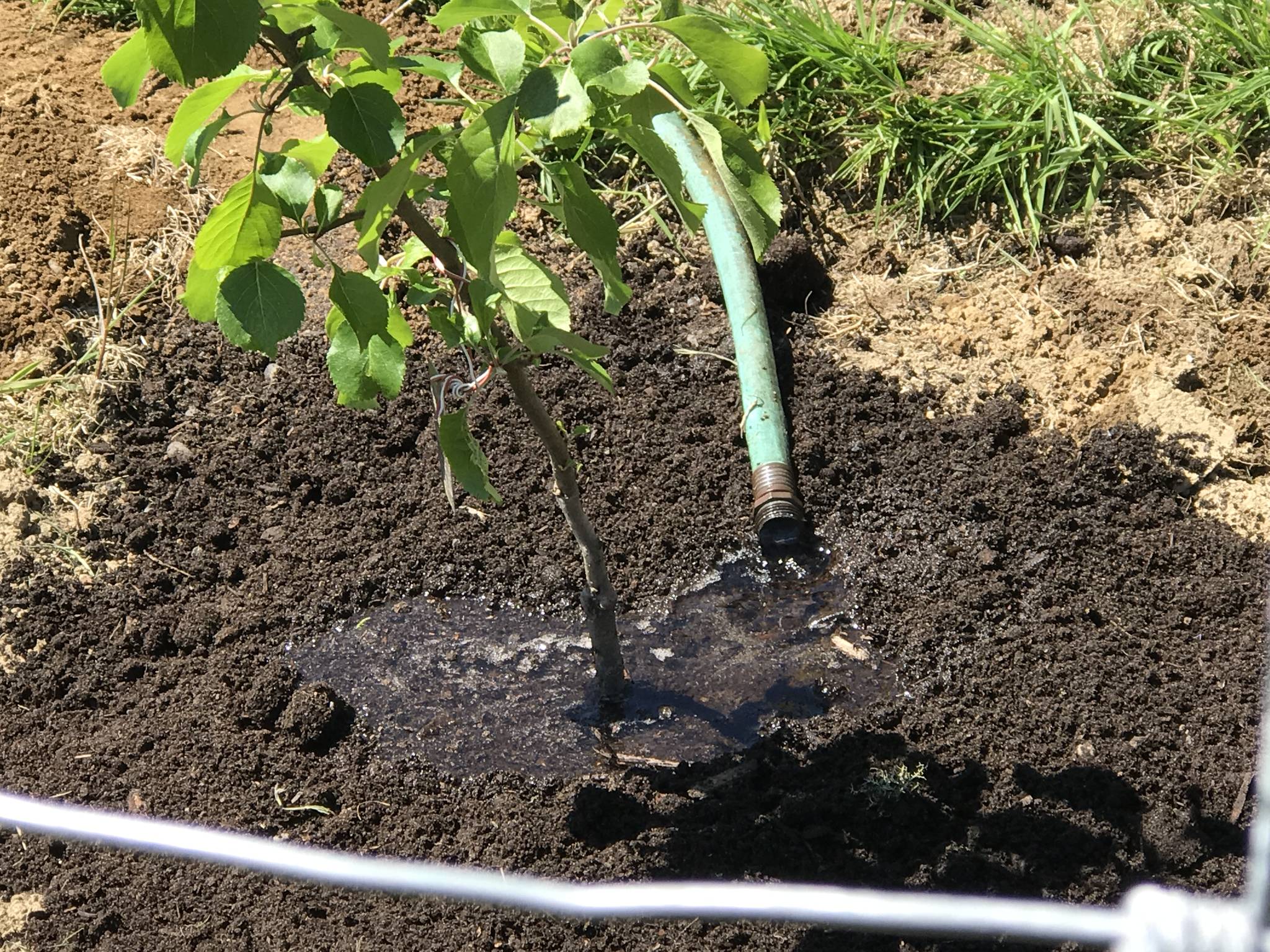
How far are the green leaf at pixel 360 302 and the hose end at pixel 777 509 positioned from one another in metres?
1.34

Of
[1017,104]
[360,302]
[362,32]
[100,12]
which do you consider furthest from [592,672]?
[100,12]

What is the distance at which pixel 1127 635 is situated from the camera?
252 cm

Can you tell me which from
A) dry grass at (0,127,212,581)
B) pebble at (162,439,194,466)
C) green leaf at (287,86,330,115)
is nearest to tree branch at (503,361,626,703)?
green leaf at (287,86,330,115)

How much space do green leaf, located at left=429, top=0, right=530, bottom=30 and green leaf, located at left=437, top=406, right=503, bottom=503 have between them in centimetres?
66

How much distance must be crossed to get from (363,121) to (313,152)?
0.68 feet

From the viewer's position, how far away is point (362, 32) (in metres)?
1.35

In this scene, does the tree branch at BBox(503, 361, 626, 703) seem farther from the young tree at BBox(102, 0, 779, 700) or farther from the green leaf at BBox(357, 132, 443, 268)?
the green leaf at BBox(357, 132, 443, 268)

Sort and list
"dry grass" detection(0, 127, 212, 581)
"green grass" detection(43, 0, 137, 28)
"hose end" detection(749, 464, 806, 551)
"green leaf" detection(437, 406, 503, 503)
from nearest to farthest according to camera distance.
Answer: "green leaf" detection(437, 406, 503, 503) → "hose end" detection(749, 464, 806, 551) → "dry grass" detection(0, 127, 212, 581) → "green grass" detection(43, 0, 137, 28)

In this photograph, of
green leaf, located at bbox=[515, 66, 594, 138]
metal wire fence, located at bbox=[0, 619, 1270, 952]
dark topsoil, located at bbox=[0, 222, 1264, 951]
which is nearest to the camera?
metal wire fence, located at bbox=[0, 619, 1270, 952]

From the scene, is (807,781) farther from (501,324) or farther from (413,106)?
(413,106)

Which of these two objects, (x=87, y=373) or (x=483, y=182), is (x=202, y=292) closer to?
(x=483, y=182)

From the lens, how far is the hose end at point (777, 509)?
2.75 meters

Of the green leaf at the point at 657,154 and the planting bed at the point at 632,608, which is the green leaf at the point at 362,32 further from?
the planting bed at the point at 632,608

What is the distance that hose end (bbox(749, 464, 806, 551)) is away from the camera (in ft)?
9.03
